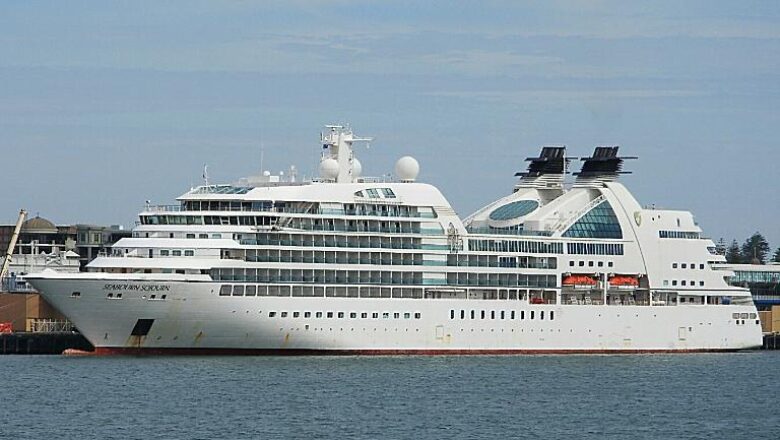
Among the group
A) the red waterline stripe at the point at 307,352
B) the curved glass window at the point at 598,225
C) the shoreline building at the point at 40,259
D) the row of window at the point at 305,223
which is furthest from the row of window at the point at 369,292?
the shoreline building at the point at 40,259

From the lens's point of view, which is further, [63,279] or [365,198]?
[365,198]

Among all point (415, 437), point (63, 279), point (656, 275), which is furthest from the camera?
point (656, 275)

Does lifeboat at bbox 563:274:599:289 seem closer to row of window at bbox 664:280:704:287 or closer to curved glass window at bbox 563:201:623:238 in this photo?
curved glass window at bbox 563:201:623:238

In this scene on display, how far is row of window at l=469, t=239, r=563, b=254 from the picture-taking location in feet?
253

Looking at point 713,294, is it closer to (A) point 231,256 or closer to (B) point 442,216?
(B) point 442,216

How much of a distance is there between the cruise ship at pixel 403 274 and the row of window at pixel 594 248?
0.05 m

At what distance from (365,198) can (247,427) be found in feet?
82.3

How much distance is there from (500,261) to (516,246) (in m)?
1.22

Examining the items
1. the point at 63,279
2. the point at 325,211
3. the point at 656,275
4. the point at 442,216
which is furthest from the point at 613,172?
the point at 63,279

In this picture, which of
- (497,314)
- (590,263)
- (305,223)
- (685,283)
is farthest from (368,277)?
(685,283)

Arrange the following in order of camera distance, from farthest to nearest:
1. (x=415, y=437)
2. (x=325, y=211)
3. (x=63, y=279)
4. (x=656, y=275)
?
(x=656, y=275), (x=325, y=211), (x=63, y=279), (x=415, y=437)

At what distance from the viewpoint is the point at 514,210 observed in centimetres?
8175

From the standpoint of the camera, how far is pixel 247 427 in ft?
164

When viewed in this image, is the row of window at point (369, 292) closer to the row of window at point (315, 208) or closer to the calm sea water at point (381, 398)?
the calm sea water at point (381, 398)
